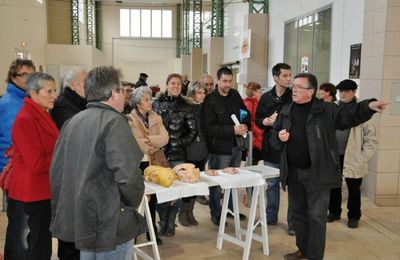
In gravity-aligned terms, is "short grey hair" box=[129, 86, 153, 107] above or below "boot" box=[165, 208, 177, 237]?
above

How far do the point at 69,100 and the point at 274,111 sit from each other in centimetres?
210

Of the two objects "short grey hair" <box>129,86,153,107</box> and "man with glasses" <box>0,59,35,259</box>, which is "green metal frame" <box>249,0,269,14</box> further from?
"man with glasses" <box>0,59,35,259</box>

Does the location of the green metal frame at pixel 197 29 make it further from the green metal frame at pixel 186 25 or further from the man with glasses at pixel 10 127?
the man with glasses at pixel 10 127

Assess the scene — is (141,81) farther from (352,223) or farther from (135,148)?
(135,148)

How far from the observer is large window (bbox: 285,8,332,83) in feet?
23.8

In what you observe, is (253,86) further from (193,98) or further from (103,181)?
(103,181)

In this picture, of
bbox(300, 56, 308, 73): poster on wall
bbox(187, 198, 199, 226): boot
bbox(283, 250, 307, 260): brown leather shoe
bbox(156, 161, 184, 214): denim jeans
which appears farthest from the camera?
bbox(300, 56, 308, 73): poster on wall

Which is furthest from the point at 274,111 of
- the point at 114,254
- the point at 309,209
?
the point at 114,254

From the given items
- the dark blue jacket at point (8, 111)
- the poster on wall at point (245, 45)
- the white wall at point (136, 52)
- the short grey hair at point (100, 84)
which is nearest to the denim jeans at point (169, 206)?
the dark blue jacket at point (8, 111)

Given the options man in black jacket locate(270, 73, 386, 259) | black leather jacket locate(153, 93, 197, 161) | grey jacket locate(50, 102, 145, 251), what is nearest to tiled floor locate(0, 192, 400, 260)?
man in black jacket locate(270, 73, 386, 259)

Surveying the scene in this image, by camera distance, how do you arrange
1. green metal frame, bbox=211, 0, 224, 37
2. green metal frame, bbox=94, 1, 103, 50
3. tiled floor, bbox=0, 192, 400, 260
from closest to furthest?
tiled floor, bbox=0, 192, 400, 260 < green metal frame, bbox=211, 0, 224, 37 < green metal frame, bbox=94, 1, 103, 50

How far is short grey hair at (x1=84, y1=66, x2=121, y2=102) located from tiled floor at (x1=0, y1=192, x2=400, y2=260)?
2041mm

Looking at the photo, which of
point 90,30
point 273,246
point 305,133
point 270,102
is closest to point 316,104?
point 305,133

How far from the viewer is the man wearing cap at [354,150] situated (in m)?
4.23
